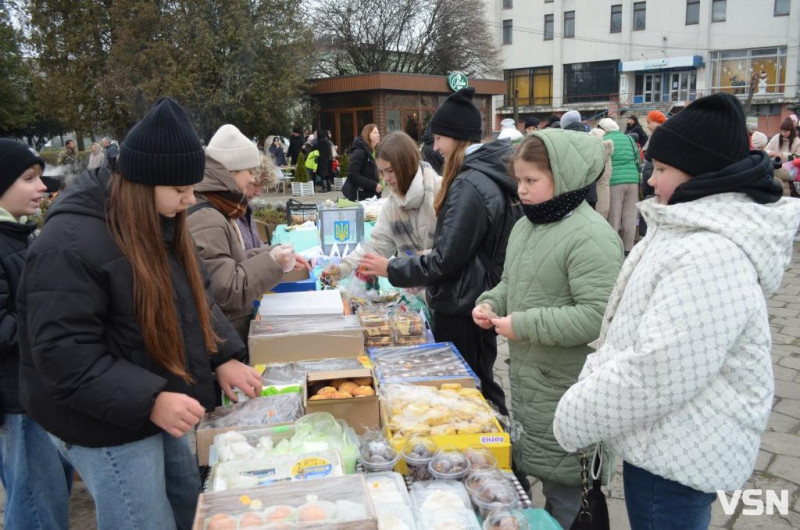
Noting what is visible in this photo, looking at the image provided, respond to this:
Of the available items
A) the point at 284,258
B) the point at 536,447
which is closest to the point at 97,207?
the point at 284,258

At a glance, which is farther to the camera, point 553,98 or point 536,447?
point 553,98

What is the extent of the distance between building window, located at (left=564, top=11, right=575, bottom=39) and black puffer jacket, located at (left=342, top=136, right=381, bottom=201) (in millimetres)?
43108

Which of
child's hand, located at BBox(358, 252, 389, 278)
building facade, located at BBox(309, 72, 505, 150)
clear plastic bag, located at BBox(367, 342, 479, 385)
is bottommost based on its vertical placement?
clear plastic bag, located at BBox(367, 342, 479, 385)

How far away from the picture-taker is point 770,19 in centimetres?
3875

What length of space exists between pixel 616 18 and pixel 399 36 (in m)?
20.6

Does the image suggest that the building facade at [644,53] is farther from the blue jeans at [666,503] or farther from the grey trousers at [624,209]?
the blue jeans at [666,503]

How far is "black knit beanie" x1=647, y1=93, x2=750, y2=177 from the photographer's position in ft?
5.35

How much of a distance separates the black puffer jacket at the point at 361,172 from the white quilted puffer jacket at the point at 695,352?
22.8ft

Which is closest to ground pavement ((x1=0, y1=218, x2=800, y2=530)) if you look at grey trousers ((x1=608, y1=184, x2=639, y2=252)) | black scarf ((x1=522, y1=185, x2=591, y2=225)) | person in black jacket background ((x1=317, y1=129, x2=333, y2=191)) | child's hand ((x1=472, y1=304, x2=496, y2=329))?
child's hand ((x1=472, y1=304, x2=496, y2=329))

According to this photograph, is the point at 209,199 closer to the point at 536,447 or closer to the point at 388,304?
the point at 388,304

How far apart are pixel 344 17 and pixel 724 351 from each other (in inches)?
1322

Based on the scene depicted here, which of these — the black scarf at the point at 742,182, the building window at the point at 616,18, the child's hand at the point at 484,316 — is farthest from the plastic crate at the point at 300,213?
the building window at the point at 616,18

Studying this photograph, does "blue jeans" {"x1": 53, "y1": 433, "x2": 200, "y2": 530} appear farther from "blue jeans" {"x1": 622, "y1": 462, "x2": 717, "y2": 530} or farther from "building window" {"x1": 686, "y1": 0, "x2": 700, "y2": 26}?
"building window" {"x1": 686, "y1": 0, "x2": 700, "y2": 26}

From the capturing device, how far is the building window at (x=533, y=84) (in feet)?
157
